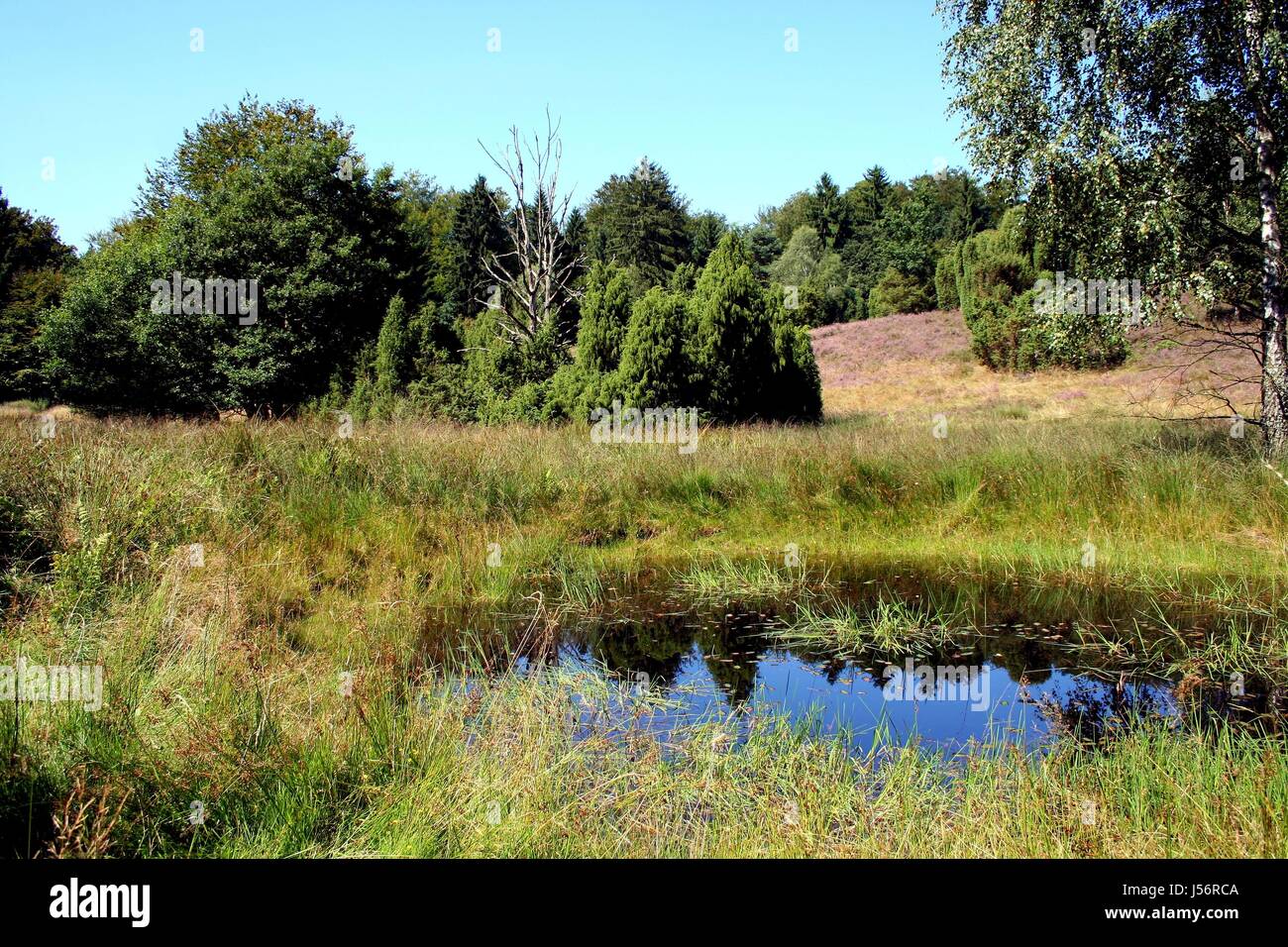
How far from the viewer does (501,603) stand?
7.19 metres

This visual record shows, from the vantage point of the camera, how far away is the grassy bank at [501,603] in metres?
3.14

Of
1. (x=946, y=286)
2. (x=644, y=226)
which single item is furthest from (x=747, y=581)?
(x=644, y=226)

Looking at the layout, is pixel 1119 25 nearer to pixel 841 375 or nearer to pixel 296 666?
pixel 296 666

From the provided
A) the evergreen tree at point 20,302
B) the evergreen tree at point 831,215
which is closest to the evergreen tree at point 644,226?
the evergreen tree at point 831,215

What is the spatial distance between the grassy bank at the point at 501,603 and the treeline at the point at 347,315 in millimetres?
3581

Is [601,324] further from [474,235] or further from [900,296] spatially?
[900,296]

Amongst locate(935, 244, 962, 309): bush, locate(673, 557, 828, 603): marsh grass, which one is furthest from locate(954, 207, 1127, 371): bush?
locate(673, 557, 828, 603): marsh grass

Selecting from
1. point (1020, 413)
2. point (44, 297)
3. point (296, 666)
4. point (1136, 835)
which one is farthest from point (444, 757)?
point (44, 297)

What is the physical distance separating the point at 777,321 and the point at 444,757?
1415 centimetres

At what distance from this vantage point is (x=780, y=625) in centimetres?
662

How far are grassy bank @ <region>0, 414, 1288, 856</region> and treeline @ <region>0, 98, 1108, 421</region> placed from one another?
358 cm

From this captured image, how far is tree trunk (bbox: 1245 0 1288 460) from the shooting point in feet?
29.8

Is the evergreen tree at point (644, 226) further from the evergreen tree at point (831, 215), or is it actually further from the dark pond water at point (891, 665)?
the dark pond water at point (891, 665)

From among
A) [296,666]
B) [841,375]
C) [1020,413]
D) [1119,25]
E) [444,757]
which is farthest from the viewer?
[841,375]
